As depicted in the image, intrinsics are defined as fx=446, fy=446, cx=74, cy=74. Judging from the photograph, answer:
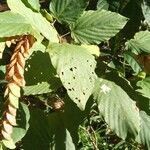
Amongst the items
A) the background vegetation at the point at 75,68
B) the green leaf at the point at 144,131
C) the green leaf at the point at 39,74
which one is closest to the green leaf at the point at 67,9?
the background vegetation at the point at 75,68

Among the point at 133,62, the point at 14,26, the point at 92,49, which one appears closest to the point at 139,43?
the point at 133,62

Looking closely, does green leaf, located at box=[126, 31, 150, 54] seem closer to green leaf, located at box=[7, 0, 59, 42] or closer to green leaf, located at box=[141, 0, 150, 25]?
green leaf, located at box=[141, 0, 150, 25]

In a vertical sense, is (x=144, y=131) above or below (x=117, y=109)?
below

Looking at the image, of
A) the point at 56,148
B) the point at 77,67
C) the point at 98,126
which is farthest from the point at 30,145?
the point at 98,126

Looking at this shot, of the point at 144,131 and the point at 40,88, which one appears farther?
the point at 144,131

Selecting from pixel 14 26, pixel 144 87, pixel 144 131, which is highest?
pixel 14 26

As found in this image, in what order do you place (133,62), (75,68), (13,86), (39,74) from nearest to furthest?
(13,86) → (75,68) → (39,74) → (133,62)

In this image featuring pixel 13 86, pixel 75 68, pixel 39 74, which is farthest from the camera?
pixel 39 74

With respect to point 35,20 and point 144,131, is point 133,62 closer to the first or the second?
point 144,131
